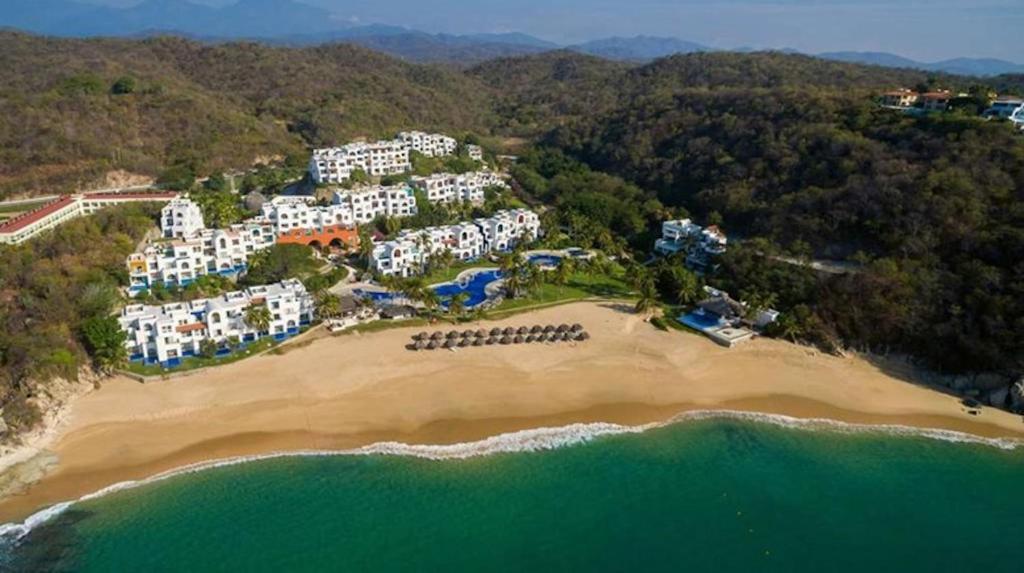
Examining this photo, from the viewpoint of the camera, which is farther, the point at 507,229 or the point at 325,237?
the point at 507,229

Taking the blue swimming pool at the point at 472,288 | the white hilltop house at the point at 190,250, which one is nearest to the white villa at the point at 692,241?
the blue swimming pool at the point at 472,288

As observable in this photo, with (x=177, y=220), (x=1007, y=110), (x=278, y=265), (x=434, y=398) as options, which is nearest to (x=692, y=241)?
(x=434, y=398)

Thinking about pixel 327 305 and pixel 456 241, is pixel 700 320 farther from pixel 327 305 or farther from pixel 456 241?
pixel 327 305

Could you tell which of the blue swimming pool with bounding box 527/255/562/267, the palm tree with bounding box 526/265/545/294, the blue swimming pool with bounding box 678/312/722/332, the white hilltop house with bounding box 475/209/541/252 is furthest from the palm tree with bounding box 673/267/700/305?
the white hilltop house with bounding box 475/209/541/252

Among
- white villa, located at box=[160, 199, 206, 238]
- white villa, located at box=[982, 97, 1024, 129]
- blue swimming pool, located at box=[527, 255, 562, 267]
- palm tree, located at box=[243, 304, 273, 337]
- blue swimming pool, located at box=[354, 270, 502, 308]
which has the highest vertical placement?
white villa, located at box=[982, 97, 1024, 129]

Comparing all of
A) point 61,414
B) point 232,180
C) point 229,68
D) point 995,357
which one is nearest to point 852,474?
point 995,357

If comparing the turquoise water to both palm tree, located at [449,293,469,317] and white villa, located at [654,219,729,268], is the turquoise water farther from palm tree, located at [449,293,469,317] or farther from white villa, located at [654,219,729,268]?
white villa, located at [654,219,729,268]

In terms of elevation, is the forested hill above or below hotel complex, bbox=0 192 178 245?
above
